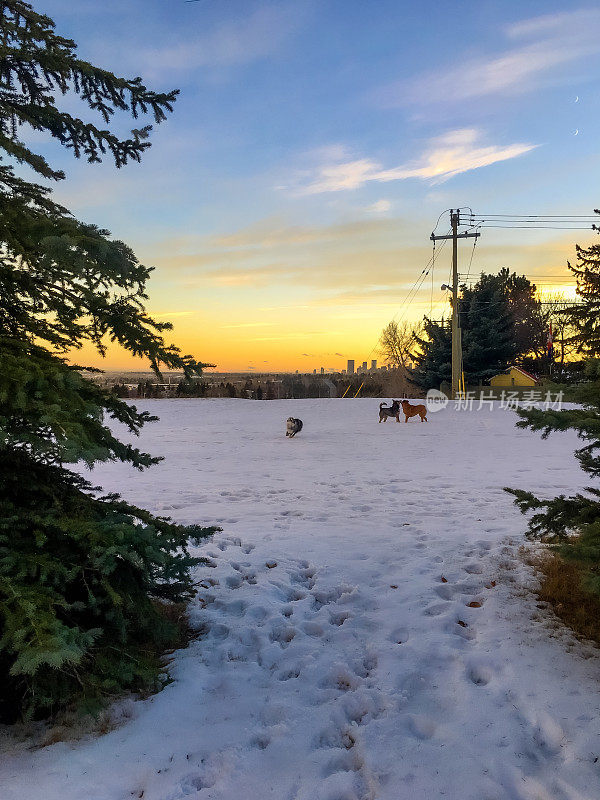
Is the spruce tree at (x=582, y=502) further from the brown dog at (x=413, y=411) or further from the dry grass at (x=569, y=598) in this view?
the brown dog at (x=413, y=411)

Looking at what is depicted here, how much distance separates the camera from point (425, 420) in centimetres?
2184

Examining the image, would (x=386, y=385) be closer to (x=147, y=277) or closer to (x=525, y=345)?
(x=525, y=345)

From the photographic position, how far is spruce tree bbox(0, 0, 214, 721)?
286cm

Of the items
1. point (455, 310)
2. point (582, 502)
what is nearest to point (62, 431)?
point (582, 502)

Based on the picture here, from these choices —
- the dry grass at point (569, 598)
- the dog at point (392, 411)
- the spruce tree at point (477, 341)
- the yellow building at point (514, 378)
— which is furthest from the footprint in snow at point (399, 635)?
the yellow building at point (514, 378)

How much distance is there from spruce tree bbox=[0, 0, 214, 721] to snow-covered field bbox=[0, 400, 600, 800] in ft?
Result: 1.55

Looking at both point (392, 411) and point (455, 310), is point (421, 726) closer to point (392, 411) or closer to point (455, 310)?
point (392, 411)

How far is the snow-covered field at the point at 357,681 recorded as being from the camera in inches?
111

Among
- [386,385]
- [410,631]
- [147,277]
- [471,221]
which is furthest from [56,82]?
[386,385]

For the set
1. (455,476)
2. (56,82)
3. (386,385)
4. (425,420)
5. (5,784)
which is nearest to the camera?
(5,784)

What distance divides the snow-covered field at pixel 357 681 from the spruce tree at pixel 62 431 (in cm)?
47

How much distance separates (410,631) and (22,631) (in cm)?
311

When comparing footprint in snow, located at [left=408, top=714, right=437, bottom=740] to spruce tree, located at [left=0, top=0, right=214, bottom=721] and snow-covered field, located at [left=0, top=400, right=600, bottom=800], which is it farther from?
spruce tree, located at [left=0, top=0, right=214, bottom=721]

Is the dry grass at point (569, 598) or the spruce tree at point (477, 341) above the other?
the spruce tree at point (477, 341)
